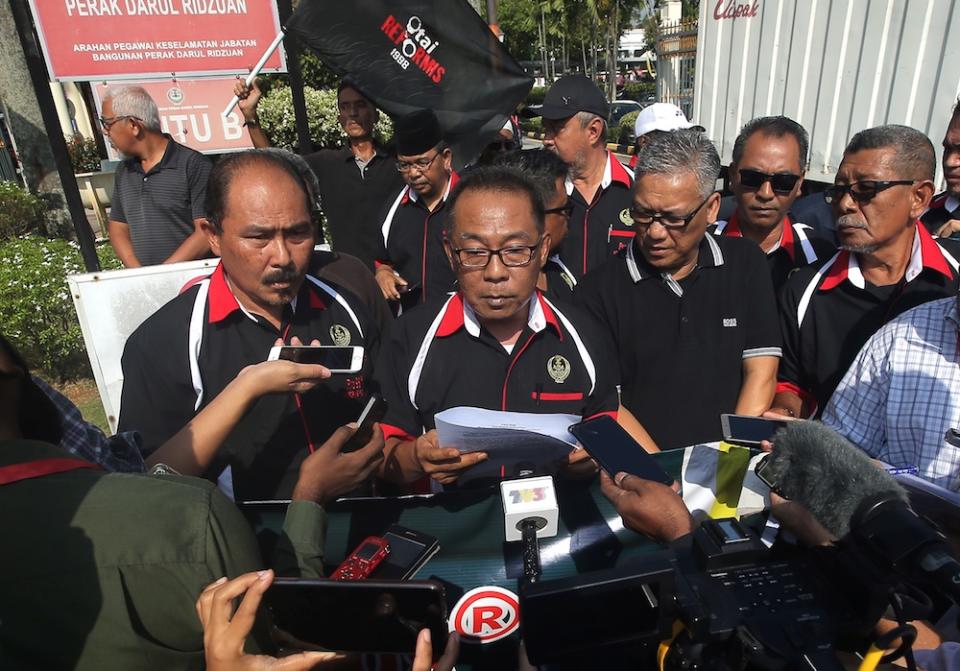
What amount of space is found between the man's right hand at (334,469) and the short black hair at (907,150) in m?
2.43

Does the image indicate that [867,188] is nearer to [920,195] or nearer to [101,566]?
[920,195]

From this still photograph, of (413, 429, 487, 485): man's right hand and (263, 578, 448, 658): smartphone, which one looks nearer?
(263, 578, 448, 658): smartphone

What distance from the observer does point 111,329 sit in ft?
11.5

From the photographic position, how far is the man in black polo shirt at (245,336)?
6.96ft

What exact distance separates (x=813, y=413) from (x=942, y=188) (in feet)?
12.0

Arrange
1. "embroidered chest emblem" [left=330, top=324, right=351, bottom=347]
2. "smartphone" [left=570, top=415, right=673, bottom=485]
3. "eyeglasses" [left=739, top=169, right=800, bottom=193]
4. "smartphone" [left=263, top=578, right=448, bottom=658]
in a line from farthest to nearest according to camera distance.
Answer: "eyeglasses" [left=739, top=169, right=800, bottom=193], "embroidered chest emblem" [left=330, top=324, right=351, bottom=347], "smartphone" [left=570, top=415, right=673, bottom=485], "smartphone" [left=263, top=578, right=448, bottom=658]

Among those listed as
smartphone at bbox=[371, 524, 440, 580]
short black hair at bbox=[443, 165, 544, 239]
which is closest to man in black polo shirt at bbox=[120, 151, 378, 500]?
short black hair at bbox=[443, 165, 544, 239]

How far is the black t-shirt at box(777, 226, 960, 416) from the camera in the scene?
250cm

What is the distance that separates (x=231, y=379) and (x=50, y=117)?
3147mm

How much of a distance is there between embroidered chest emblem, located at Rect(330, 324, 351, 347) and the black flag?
2357mm

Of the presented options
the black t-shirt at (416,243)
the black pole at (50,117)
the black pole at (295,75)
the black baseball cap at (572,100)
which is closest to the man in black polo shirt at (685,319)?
the black t-shirt at (416,243)

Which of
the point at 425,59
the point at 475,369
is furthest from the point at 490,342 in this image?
the point at 425,59

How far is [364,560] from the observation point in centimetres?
159

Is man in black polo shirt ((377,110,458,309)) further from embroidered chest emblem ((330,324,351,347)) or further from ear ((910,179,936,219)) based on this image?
ear ((910,179,936,219))
